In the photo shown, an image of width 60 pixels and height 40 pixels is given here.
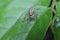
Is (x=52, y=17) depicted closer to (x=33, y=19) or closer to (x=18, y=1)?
(x=33, y=19)

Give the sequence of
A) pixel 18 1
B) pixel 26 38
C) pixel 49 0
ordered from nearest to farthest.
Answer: pixel 26 38 → pixel 49 0 → pixel 18 1

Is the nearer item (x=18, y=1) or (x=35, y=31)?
(x=35, y=31)

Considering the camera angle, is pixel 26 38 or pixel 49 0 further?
pixel 49 0

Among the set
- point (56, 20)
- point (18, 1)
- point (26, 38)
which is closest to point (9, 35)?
point (26, 38)

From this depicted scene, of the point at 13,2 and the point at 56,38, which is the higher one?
the point at 13,2

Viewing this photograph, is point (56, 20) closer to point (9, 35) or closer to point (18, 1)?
point (9, 35)

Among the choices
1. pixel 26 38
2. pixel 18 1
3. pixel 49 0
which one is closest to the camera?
pixel 26 38

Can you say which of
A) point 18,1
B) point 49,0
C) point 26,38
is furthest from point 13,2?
point 26,38
